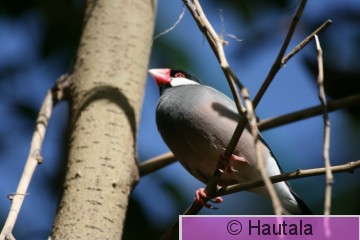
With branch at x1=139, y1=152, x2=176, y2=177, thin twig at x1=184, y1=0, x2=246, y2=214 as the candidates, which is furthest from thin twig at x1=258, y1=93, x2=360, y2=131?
thin twig at x1=184, y1=0, x2=246, y2=214

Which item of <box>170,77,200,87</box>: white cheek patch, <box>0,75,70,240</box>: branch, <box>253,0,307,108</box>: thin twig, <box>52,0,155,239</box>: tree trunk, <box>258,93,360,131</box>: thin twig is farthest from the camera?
<box>170,77,200,87</box>: white cheek patch

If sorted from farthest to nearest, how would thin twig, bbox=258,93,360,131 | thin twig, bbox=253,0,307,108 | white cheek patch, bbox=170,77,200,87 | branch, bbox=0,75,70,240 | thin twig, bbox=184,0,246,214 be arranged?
white cheek patch, bbox=170,77,200,87 < thin twig, bbox=258,93,360,131 < branch, bbox=0,75,70,240 < thin twig, bbox=184,0,246,214 < thin twig, bbox=253,0,307,108

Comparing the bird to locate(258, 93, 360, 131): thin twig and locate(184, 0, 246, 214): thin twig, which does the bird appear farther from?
locate(184, 0, 246, 214): thin twig

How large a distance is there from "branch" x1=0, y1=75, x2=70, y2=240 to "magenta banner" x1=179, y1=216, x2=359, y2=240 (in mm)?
452

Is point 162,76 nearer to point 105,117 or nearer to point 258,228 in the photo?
point 105,117

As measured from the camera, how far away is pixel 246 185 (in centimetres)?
156

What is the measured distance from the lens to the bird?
231 cm

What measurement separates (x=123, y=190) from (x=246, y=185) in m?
0.53

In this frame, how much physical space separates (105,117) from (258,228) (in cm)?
62

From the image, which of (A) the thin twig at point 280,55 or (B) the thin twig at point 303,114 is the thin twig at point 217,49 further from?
(B) the thin twig at point 303,114

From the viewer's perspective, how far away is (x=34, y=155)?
6.48ft

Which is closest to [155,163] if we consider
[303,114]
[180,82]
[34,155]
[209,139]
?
[209,139]

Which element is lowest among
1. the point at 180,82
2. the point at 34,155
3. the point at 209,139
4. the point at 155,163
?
the point at 34,155

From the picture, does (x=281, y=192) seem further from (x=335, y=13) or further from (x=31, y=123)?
(x=31, y=123)
